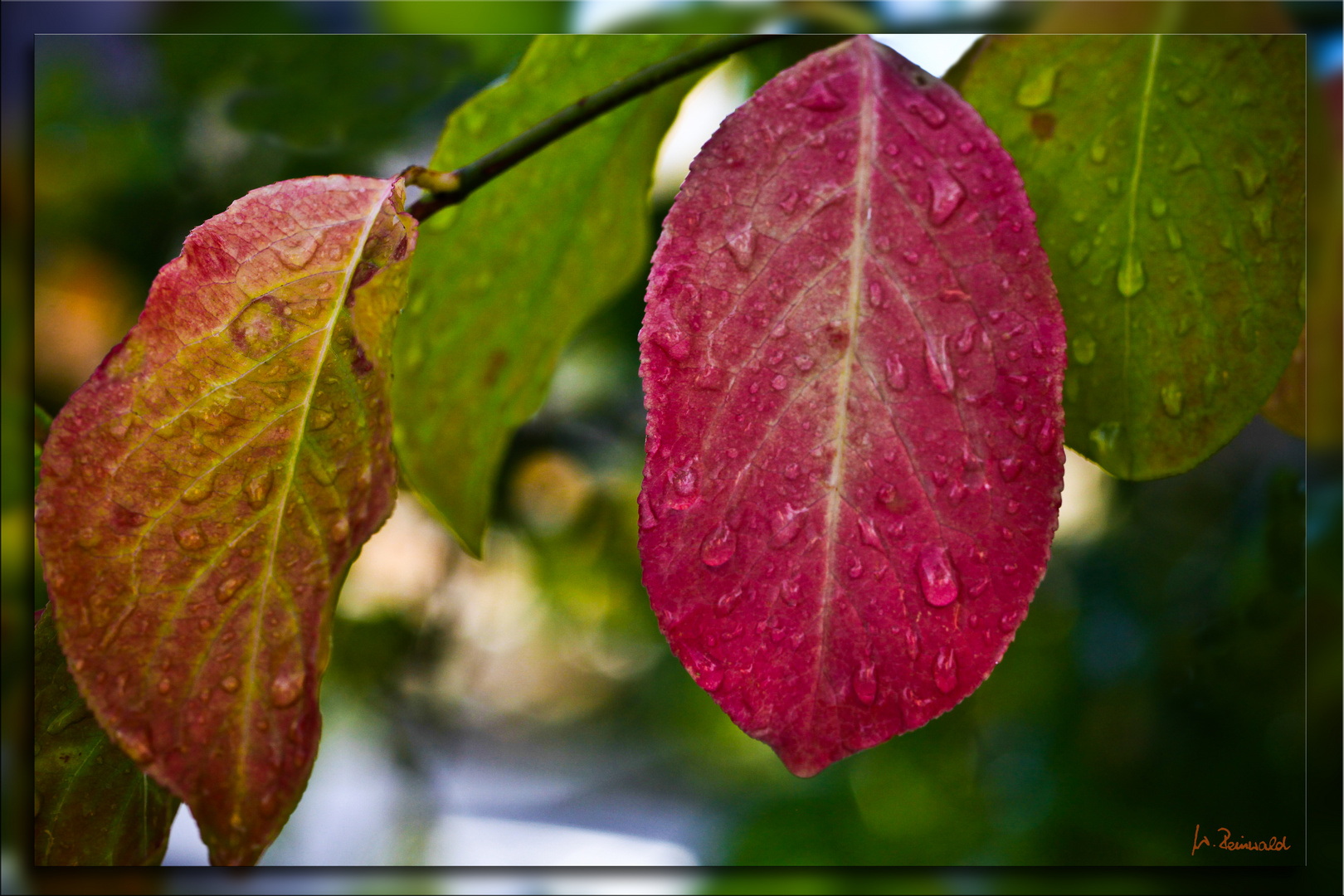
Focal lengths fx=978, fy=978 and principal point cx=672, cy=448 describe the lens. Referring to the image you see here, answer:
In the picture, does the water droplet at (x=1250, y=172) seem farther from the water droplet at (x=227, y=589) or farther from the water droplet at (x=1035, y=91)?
the water droplet at (x=227, y=589)

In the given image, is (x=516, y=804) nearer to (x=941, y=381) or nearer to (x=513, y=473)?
(x=513, y=473)

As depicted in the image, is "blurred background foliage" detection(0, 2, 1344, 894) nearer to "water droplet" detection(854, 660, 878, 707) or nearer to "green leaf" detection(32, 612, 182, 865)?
"green leaf" detection(32, 612, 182, 865)

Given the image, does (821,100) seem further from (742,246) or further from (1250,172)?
(1250,172)

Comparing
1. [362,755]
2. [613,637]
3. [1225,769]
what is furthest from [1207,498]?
[362,755]
